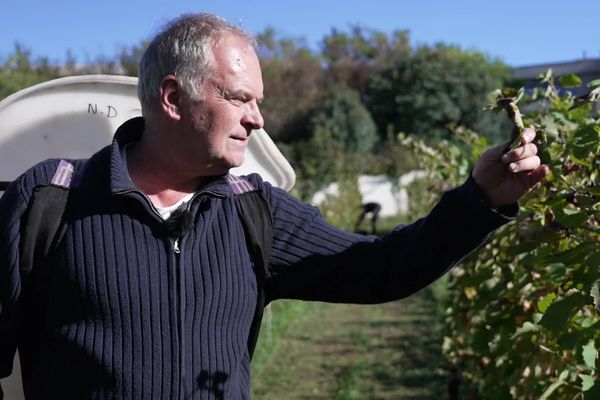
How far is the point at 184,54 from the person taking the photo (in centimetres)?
181

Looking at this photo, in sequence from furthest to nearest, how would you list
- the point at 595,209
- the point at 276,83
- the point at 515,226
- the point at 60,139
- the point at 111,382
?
the point at 276,83 < the point at 515,226 < the point at 60,139 < the point at 595,209 < the point at 111,382

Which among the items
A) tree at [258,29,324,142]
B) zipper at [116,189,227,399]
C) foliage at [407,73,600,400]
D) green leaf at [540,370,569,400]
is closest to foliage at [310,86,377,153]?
tree at [258,29,324,142]

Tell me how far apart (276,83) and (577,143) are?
32.8 meters

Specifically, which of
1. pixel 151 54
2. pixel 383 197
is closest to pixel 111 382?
pixel 151 54

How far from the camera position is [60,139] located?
230 cm

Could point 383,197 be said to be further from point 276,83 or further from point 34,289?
point 34,289

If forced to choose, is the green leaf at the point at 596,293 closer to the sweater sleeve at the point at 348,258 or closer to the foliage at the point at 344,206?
the sweater sleeve at the point at 348,258

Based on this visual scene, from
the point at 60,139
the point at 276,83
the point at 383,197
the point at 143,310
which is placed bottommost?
the point at 143,310

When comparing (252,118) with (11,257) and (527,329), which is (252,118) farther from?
(527,329)

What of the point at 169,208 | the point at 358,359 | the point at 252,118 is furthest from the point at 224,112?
the point at 358,359

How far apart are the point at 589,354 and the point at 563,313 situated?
180 mm

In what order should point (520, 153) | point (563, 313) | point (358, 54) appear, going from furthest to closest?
point (358, 54) < point (563, 313) < point (520, 153)

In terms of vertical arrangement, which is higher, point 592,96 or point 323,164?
point 323,164

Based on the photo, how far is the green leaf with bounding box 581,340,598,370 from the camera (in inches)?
78.2
